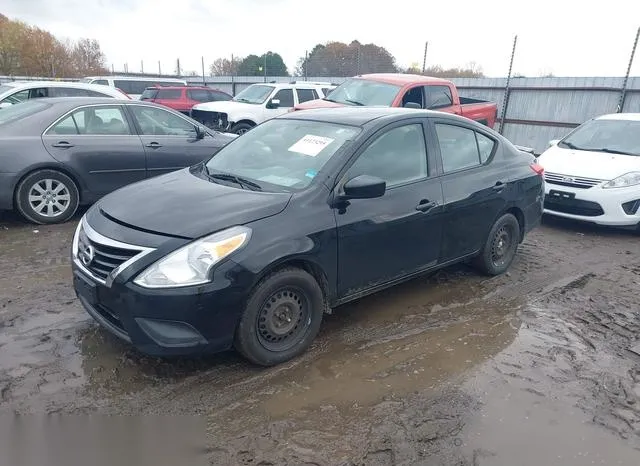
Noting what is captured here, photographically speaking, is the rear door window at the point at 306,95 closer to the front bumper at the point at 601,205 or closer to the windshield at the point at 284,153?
the front bumper at the point at 601,205

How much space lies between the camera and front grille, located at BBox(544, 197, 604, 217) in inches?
266

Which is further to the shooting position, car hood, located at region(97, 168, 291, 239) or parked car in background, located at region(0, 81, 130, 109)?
parked car in background, located at region(0, 81, 130, 109)

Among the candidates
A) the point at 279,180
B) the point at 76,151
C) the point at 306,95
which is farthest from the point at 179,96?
the point at 279,180

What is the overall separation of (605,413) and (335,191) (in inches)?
87.4

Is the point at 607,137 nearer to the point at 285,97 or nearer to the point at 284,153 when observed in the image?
the point at 284,153

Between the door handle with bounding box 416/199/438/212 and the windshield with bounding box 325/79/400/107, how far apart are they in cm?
572

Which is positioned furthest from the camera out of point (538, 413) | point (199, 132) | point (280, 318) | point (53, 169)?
point (199, 132)

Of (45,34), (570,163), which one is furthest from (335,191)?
(45,34)

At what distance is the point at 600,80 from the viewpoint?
40.6ft

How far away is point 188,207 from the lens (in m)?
3.32

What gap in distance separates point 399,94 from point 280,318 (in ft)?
23.6

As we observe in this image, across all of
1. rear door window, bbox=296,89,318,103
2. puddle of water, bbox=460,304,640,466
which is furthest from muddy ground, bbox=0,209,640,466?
rear door window, bbox=296,89,318,103

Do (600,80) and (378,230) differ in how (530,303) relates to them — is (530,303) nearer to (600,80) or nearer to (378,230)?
(378,230)

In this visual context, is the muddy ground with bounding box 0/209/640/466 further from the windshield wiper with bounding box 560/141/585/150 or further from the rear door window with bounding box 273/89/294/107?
the rear door window with bounding box 273/89/294/107
